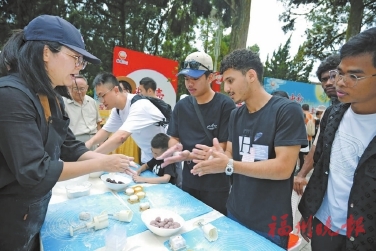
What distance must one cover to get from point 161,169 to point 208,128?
0.67m

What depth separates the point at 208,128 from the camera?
211 cm

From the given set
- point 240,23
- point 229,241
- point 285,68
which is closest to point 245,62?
point 229,241

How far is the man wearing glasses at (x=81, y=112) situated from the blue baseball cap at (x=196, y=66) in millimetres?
1813

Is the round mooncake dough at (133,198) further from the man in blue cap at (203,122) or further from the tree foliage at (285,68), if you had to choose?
the tree foliage at (285,68)

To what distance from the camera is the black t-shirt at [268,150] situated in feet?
4.73

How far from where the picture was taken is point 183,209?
5.53ft

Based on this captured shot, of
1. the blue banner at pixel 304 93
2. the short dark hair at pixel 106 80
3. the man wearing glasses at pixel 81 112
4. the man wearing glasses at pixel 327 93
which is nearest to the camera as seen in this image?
the man wearing glasses at pixel 327 93

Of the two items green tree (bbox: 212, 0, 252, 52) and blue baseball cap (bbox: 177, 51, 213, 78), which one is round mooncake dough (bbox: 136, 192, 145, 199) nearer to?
blue baseball cap (bbox: 177, 51, 213, 78)

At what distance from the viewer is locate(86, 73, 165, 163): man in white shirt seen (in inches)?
93.8

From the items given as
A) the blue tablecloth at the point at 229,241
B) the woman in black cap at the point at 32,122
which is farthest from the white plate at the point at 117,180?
the blue tablecloth at the point at 229,241

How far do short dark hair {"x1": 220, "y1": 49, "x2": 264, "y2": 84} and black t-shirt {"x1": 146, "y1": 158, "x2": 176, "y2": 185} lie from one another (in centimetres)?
115

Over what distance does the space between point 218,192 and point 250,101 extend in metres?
0.90

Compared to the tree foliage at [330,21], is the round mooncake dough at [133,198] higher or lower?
lower

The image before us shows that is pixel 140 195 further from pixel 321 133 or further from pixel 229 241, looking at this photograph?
pixel 321 133
